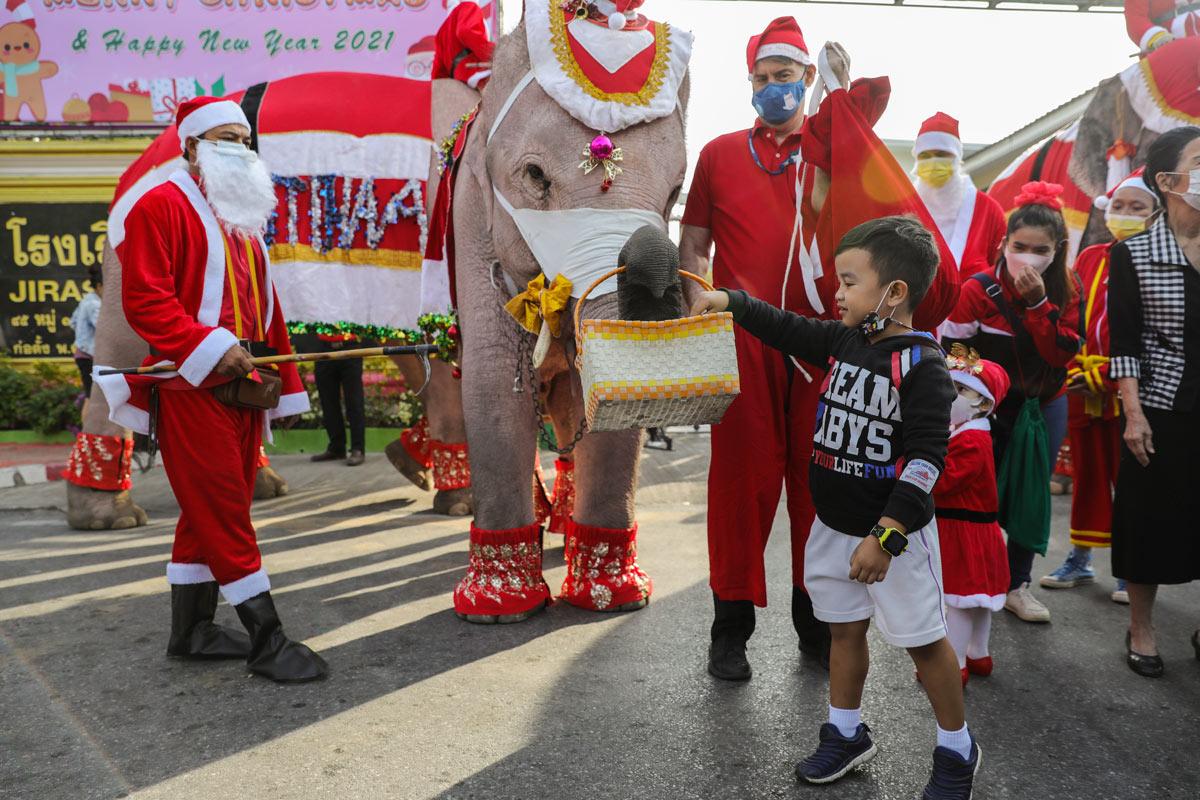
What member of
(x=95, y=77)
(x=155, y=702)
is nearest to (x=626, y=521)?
(x=155, y=702)

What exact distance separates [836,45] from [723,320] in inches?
39.6

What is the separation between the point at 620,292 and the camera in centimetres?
265

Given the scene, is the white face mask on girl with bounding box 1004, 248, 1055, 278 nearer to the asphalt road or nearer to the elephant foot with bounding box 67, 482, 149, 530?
the asphalt road

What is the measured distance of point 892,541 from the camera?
81.4 inches

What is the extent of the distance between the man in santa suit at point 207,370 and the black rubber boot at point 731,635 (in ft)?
4.37

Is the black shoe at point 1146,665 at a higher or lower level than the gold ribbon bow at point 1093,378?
lower

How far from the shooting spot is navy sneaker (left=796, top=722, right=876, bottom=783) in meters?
2.35

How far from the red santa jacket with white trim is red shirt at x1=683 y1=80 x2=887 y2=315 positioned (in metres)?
1.68

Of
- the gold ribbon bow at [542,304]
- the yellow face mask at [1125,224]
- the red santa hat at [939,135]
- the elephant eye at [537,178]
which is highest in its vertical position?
the red santa hat at [939,135]

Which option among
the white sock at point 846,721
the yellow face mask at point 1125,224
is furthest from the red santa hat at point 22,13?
the white sock at point 846,721

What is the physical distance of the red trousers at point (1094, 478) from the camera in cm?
404

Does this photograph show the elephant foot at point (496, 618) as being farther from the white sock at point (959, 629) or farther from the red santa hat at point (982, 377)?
the red santa hat at point (982, 377)

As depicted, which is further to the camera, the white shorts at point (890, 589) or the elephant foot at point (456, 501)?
the elephant foot at point (456, 501)

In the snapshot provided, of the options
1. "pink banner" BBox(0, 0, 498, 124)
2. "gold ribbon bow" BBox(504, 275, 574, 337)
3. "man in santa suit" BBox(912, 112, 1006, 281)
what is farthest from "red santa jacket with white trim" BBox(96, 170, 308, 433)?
"pink banner" BBox(0, 0, 498, 124)
